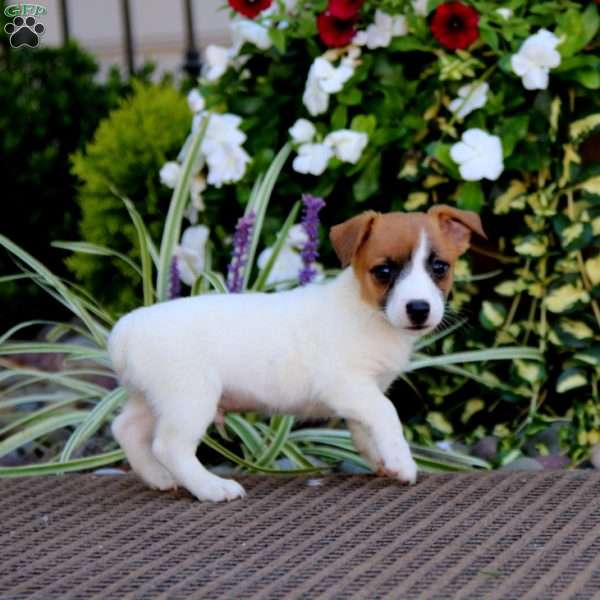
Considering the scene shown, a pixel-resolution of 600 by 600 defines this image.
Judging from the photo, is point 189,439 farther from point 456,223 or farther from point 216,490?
point 456,223

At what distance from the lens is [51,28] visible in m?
7.72

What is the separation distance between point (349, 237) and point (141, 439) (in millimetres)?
734

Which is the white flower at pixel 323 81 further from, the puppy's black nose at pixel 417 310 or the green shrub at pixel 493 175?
the puppy's black nose at pixel 417 310

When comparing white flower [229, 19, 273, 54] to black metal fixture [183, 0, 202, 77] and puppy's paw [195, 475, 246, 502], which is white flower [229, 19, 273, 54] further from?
black metal fixture [183, 0, 202, 77]

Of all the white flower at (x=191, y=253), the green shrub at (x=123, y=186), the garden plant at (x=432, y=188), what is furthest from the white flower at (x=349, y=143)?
the green shrub at (x=123, y=186)

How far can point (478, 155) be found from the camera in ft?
13.3

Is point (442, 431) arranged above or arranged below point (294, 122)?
below

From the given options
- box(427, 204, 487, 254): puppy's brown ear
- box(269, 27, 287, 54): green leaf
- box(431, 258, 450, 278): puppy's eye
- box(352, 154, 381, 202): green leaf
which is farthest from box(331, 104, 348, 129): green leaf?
box(431, 258, 450, 278): puppy's eye

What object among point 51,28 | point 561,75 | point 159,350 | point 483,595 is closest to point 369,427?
point 159,350

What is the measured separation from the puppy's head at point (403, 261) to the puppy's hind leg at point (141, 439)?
634 mm

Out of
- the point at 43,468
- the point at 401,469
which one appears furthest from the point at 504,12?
the point at 43,468

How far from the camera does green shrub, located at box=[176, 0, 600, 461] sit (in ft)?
13.4

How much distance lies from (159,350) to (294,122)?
5.74 feet

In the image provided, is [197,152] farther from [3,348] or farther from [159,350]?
[159,350]
